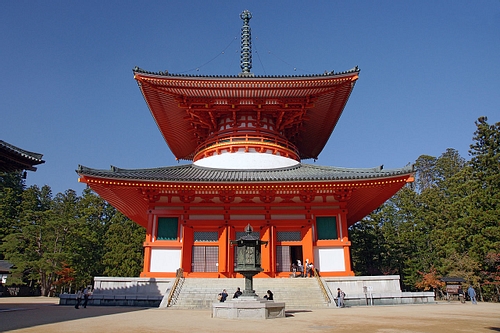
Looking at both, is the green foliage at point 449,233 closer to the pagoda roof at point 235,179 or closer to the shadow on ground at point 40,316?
Result: the pagoda roof at point 235,179

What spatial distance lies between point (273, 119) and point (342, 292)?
1349cm

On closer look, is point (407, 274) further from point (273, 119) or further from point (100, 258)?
point (100, 258)

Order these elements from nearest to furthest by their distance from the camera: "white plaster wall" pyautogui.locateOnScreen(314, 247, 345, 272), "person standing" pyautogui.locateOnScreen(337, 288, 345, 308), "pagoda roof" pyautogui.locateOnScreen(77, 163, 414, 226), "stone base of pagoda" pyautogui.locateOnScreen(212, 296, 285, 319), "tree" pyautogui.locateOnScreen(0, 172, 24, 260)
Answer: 1. "stone base of pagoda" pyautogui.locateOnScreen(212, 296, 285, 319)
2. "person standing" pyautogui.locateOnScreen(337, 288, 345, 308)
3. "pagoda roof" pyautogui.locateOnScreen(77, 163, 414, 226)
4. "white plaster wall" pyautogui.locateOnScreen(314, 247, 345, 272)
5. "tree" pyautogui.locateOnScreen(0, 172, 24, 260)

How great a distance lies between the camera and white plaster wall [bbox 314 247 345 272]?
2041cm

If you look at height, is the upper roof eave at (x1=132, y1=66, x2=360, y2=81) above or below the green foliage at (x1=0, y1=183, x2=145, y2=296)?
above

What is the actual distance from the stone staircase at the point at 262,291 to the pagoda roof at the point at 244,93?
1179cm

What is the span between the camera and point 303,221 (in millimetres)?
21125

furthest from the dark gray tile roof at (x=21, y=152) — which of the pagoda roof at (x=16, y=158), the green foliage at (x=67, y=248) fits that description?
the green foliage at (x=67, y=248)

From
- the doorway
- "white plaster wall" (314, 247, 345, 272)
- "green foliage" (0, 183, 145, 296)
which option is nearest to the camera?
"white plaster wall" (314, 247, 345, 272)

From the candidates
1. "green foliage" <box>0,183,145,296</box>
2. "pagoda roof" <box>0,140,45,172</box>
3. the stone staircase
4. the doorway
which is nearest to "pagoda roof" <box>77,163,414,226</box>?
"pagoda roof" <box>0,140,45,172</box>

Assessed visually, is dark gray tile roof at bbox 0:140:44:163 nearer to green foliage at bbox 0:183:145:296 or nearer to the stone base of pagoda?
the stone base of pagoda

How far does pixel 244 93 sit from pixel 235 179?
23.0 ft

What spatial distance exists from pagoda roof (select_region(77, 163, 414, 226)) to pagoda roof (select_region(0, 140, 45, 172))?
2.80 metres

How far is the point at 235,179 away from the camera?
1955cm
